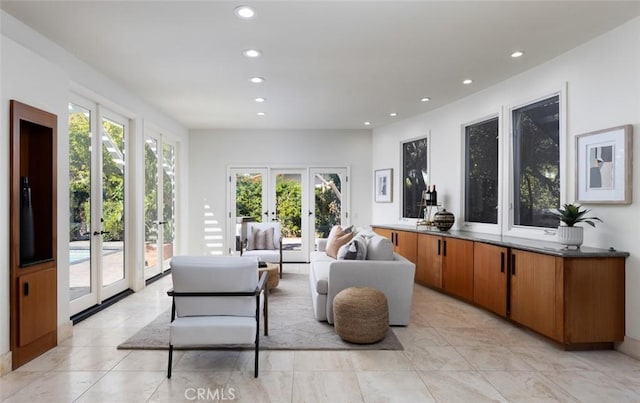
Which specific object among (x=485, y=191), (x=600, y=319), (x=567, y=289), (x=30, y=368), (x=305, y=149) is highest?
(x=305, y=149)

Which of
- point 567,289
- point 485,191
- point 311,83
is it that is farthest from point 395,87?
point 567,289

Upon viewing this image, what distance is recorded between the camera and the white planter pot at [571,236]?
10.5 feet

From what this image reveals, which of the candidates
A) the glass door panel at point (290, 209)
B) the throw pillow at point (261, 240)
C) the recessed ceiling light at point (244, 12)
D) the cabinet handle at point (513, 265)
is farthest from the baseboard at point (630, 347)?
the glass door panel at point (290, 209)

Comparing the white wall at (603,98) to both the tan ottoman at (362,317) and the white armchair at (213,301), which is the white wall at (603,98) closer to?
the tan ottoman at (362,317)

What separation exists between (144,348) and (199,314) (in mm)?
821

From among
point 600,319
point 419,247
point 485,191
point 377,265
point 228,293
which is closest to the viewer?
point 228,293

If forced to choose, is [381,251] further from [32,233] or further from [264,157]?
[264,157]

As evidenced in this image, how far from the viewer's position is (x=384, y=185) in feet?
23.3

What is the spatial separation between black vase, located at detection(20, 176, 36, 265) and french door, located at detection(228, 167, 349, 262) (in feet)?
14.8

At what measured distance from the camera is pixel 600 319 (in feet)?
10.1

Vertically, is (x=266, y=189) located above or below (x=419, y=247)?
above

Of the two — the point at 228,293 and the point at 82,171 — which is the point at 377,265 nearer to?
the point at 228,293

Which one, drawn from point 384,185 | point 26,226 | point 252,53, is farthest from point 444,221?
Answer: point 26,226

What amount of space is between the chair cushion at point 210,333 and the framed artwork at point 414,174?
13.8 feet
